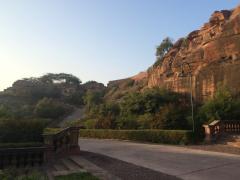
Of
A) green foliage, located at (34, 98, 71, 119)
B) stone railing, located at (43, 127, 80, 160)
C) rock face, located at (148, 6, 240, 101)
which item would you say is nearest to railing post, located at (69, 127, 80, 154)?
stone railing, located at (43, 127, 80, 160)

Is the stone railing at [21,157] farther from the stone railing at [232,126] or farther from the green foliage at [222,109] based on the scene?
the green foliage at [222,109]

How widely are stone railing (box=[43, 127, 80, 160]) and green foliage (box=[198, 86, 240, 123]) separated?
12.9 m

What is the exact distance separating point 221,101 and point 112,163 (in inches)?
614

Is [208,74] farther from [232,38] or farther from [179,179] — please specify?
[179,179]

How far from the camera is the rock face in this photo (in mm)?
31688

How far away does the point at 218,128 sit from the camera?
2269 centimetres

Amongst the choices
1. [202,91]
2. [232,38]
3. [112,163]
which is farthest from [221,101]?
[112,163]

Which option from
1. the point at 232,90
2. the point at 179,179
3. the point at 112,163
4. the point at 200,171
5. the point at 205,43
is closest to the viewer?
the point at 179,179

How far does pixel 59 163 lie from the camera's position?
13.6m

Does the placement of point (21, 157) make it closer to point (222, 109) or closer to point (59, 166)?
point (59, 166)

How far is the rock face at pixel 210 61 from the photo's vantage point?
31.7m

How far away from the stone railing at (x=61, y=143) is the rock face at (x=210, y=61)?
15.5 m

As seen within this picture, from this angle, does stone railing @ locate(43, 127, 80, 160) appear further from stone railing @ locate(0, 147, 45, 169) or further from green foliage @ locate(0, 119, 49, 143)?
green foliage @ locate(0, 119, 49, 143)

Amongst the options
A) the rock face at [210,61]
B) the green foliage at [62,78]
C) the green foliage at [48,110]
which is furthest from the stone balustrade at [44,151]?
the green foliage at [62,78]
